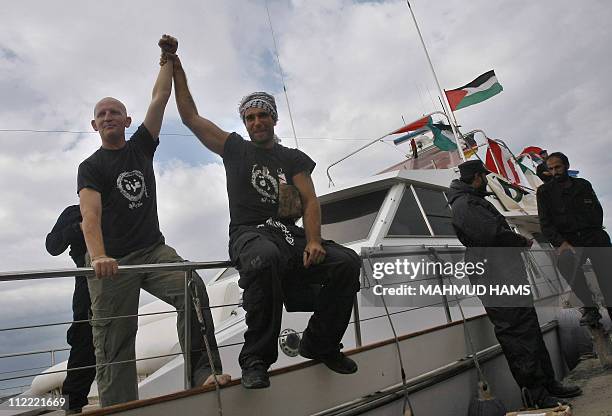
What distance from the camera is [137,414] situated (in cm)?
186

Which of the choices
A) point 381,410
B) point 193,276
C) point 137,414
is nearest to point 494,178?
point 381,410

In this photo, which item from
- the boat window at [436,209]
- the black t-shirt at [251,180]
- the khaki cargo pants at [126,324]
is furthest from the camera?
the boat window at [436,209]

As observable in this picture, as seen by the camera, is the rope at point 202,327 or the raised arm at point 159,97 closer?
the rope at point 202,327

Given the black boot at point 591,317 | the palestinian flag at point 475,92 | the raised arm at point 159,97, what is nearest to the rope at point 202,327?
the raised arm at point 159,97

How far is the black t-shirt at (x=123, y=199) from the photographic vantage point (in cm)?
258

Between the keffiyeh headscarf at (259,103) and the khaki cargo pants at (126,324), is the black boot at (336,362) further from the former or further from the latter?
the keffiyeh headscarf at (259,103)

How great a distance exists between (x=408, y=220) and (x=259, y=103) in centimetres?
281

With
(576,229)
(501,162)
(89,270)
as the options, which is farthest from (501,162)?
(89,270)

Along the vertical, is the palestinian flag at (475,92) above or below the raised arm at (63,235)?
above

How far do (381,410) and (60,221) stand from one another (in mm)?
2322

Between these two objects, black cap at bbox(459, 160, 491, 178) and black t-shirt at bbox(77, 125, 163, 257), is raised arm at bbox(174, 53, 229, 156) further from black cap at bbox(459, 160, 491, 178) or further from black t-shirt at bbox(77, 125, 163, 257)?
black cap at bbox(459, 160, 491, 178)

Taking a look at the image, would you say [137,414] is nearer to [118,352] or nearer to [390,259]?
[118,352]

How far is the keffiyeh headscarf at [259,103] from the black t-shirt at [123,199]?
2.40 ft

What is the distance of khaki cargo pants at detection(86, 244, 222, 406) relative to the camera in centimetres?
233
